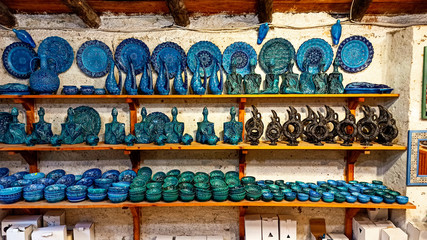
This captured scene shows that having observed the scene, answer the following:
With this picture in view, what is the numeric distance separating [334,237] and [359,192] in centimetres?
50

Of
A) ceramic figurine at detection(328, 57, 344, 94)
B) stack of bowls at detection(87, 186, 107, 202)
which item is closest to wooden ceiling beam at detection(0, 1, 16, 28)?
stack of bowls at detection(87, 186, 107, 202)

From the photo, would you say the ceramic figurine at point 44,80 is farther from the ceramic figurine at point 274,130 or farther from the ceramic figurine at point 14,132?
the ceramic figurine at point 274,130

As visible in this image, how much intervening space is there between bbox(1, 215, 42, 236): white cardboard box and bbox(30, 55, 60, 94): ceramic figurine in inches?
46.7

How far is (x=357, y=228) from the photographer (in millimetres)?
2367

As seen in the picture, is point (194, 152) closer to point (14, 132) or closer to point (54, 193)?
point (54, 193)

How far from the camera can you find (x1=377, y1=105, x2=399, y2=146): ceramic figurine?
7.18ft

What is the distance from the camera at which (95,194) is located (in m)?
2.11

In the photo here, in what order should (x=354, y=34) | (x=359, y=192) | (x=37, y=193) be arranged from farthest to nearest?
(x=354, y=34), (x=359, y=192), (x=37, y=193)

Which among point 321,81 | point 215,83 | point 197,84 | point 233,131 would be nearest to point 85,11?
point 197,84

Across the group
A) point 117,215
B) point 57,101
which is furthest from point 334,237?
point 57,101

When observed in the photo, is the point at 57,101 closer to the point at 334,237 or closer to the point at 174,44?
the point at 174,44

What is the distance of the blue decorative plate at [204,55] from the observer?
2.46 metres

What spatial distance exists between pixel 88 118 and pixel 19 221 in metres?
1.12

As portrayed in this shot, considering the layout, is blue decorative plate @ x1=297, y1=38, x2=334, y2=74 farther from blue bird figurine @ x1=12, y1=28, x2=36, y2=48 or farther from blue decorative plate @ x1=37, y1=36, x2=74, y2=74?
blue bird figurine @ x1=12, y1=28, x2=36, y2=48
